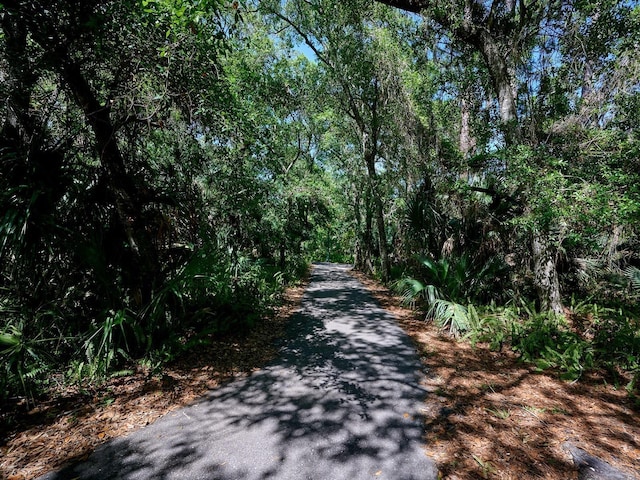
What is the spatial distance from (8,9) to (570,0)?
8994 mm

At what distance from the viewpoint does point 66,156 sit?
14.7 ft

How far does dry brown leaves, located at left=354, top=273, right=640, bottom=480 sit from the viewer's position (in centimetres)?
257

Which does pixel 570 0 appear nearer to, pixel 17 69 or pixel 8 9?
pixel 8 9

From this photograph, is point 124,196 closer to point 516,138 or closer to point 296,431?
point 296,431

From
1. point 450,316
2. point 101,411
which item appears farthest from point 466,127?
point 101,411

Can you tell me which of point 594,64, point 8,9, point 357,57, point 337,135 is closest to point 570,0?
point 594,64

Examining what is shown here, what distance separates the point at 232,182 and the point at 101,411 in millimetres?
4773

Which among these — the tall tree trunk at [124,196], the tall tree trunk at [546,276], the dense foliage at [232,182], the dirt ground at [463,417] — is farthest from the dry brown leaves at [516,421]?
the tall tree trunk at [124,196]

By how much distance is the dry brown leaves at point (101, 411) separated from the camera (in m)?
2.74

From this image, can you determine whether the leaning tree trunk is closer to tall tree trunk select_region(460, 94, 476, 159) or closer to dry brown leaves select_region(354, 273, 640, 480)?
tall tree trunk select_region(460, 94, 476, 159)

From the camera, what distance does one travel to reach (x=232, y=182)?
6.85m

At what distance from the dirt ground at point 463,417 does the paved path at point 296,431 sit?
0.74 ft

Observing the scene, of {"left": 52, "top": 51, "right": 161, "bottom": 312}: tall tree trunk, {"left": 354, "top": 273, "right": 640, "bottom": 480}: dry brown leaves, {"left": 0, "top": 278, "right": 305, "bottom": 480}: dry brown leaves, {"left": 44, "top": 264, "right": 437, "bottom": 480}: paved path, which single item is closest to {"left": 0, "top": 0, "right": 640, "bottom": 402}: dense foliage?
{"left": 52, "top": 51, "right": 161, "bottom": 312}: tall tree trunk

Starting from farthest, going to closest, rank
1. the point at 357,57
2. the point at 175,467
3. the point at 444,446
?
the point at 357,57, the point at 444,446, the point at 175,467
